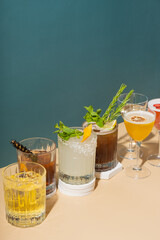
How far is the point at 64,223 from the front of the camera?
3.57ft

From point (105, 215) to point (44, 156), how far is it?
249 millimetres

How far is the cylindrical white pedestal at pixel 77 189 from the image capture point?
121cm

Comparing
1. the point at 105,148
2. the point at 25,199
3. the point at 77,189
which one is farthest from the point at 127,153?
the point at 25,199

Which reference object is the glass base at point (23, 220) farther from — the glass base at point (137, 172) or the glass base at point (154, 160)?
the glass base at point (154, 160)

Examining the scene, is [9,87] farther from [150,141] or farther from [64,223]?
[64,223]

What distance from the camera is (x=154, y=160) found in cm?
148

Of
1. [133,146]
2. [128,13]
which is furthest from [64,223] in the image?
[128,13]

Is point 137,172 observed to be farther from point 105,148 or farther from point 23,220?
point 23,220

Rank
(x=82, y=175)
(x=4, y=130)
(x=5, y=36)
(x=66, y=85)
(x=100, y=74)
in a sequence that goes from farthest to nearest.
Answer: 1. (x=100, y=74)
2. (x=66, y=85)
3. (x=4, y=130)
4. (x=5, y=36)
5. (x=82, y=175)

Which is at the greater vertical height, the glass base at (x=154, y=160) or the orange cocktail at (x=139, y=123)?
the orange cocktail at (x=139, y=123)

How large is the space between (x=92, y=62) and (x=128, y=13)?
0.60 metres

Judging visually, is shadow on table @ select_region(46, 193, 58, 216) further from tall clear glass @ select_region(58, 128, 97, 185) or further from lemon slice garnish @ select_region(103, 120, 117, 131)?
lemon slice garnish @ select_region(103, 120, 117, 131)

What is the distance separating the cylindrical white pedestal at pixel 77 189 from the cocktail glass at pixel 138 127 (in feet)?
0.64

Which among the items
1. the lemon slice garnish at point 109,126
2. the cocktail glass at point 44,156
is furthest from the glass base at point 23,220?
the lemon slice garnish at point 109,126
